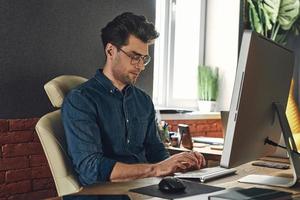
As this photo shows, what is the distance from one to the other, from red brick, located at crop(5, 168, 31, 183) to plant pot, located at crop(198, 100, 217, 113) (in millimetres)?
2071

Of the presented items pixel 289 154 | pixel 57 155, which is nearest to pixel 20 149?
pixel 57 155

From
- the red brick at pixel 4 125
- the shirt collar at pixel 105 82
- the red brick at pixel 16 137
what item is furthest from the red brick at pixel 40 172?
the shirt collar at pixel 105 82

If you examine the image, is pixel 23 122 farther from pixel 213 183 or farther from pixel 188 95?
pixel 188 95

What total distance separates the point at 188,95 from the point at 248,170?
2493 millimetres

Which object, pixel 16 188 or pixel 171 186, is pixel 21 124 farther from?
pixel 171 186

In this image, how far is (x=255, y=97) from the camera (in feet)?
4.86

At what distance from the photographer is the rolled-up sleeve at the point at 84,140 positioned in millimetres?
1847

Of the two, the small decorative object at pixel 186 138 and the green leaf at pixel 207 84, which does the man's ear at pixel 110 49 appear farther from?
the green leaf at pixel 207 84

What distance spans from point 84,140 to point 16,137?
777 mm

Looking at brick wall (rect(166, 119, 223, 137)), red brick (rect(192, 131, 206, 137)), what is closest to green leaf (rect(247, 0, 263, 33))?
brick wall (rect(166, 119, 223, 137))

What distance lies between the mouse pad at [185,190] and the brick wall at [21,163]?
1.20 metres

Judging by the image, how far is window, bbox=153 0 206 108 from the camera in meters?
4.21

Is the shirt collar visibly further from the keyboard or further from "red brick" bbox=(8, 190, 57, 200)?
"red brick" bbox=(8, 190, 57, 200)

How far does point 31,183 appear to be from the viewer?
263 cm
